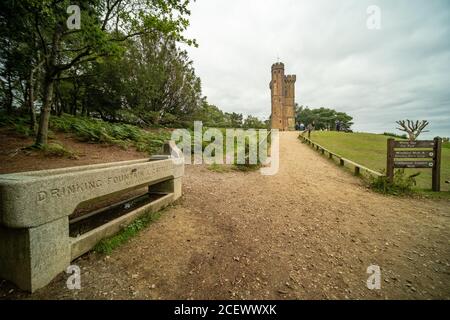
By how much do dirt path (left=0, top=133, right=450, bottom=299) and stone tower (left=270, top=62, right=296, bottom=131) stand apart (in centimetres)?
5279

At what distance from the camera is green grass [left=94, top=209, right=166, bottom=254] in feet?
9.53

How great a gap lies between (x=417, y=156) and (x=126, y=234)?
30.3 ft

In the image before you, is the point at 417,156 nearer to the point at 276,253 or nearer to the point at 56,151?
the point at 276,253

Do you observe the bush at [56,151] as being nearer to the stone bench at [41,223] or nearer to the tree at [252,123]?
the stone bench at [41,223]

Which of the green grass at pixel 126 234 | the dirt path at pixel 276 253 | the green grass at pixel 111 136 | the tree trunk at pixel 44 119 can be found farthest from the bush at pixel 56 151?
the green grass at pixel 126 234

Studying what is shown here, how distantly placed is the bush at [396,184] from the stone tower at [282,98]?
165 feet

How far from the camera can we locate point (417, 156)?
6930 millimetres

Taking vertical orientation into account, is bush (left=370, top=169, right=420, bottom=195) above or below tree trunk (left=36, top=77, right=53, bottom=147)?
below

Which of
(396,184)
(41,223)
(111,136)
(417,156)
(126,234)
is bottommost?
(126,234)

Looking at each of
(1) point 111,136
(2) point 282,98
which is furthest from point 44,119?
(2) point 282,98

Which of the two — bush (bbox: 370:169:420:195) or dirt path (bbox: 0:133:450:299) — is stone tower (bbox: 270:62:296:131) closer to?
bush (bbox: 370:169:420:195)

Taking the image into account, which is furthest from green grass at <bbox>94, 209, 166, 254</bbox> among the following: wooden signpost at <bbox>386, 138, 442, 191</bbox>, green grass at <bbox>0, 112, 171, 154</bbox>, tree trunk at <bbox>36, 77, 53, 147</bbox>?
wooden signpost at <bbox>386, 138, 442, 191</bbox>

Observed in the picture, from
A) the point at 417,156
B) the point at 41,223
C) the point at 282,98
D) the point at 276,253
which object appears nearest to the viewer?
the point at 41,223

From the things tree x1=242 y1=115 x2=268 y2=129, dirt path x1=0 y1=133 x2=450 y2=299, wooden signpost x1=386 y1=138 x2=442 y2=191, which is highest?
tree x1=242 y1=115 x2=268 y2=129
